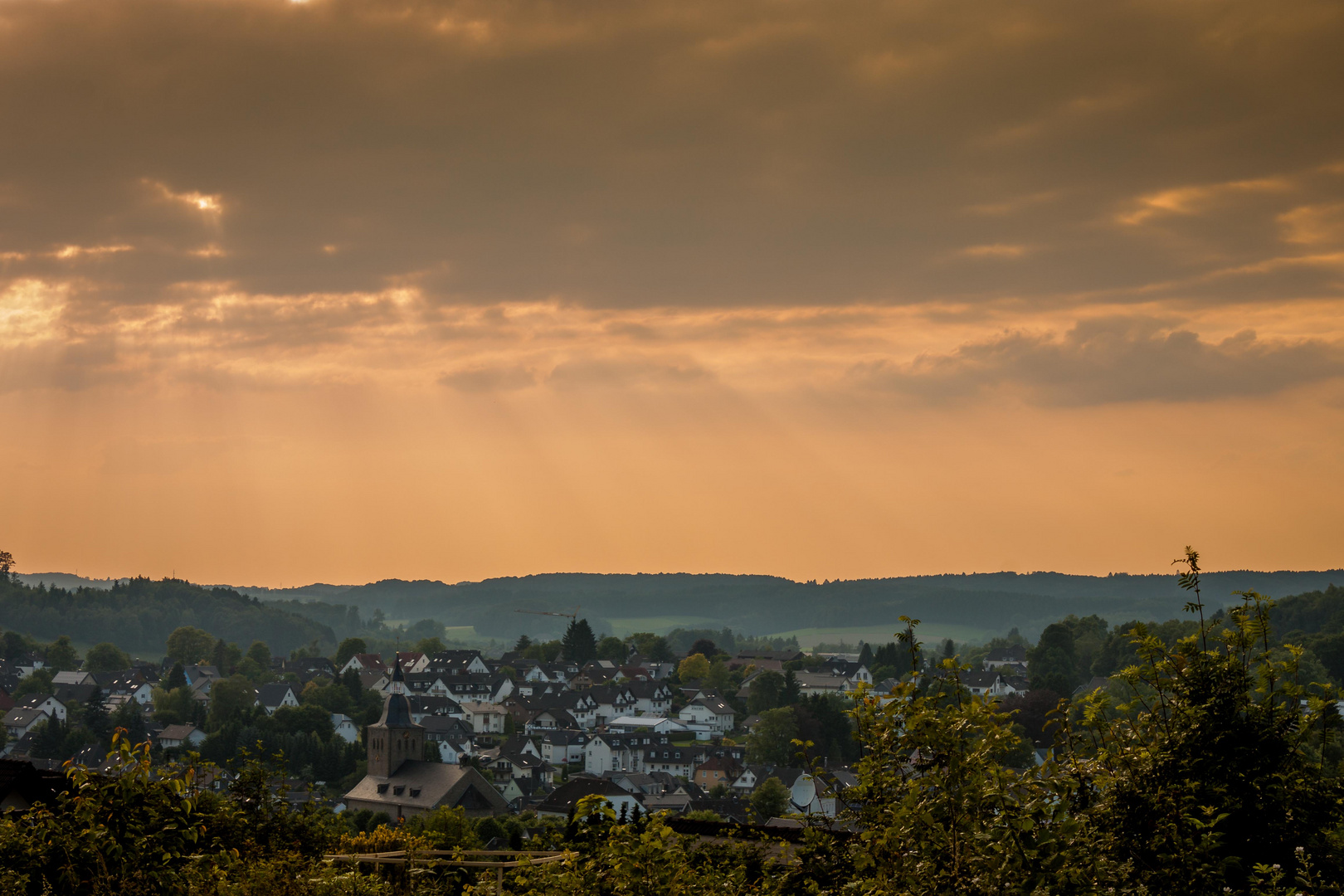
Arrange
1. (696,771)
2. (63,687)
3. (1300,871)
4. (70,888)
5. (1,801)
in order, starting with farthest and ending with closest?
(63,687) → (696,771) → (1,801) → (70,888) → (1300,871)

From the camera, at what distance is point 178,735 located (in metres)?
146

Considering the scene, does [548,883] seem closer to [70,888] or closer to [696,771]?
[70,888]

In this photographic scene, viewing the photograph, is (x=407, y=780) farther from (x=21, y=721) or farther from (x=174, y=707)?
(x=21, y=721)

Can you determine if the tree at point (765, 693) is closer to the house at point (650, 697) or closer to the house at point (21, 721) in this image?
the house at point (650, 697)

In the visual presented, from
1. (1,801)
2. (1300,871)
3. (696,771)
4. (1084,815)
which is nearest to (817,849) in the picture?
(1084,815)

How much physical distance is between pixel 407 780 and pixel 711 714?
82705mm

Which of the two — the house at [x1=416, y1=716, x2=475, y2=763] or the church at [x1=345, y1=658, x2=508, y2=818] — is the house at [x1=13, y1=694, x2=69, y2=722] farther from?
the church at [x1=345, y1=658, x2=508, y2=818]

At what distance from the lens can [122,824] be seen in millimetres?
11219

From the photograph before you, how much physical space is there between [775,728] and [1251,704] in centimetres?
12891

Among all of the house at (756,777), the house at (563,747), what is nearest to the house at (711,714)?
the house at (563,747)

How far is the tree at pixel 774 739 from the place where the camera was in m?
132

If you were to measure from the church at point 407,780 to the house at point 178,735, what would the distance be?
51627 millimetres

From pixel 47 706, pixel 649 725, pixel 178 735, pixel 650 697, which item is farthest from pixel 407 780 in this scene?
pixel 47 706

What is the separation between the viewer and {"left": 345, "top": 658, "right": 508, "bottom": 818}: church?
95812 mm
